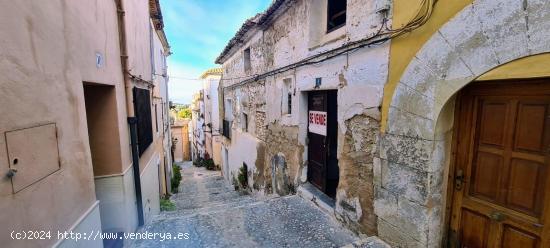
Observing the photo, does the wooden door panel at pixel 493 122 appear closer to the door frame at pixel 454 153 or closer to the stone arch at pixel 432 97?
the door frame at pixel 454 153

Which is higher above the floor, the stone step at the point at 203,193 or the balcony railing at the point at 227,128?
the balcony railing at the point at 227,128

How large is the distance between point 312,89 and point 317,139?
1.03m

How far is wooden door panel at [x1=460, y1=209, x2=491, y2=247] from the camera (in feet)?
7.94

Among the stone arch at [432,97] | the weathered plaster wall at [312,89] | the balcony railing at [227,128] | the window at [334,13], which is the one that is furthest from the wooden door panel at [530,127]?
the balcony railing at [227,128]

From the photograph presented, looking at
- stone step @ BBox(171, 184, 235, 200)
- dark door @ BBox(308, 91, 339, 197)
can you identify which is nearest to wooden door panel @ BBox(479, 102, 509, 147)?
dark door @ BBox(308, 91, 339, 197)

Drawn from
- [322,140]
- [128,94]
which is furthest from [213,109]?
[322,140]

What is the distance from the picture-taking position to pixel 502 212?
2266mm

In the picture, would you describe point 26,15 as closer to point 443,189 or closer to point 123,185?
point 123,185

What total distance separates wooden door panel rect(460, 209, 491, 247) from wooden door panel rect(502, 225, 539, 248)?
14 centimetres

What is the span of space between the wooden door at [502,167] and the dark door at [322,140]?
2281 millimetres

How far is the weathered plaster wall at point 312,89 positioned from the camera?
3.30 meters

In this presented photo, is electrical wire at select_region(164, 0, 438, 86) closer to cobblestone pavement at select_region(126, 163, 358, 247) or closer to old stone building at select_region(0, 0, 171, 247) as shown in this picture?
cobblestone pavement at select_region(126, 163, 358, 247)

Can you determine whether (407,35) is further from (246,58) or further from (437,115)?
(246,58)

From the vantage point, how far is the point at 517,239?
2.19 meters
